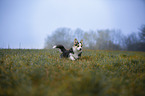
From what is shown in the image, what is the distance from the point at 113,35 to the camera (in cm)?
4422

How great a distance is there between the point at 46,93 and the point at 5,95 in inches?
37.7

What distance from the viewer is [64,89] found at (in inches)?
71.1

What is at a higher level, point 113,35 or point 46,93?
point 113,35

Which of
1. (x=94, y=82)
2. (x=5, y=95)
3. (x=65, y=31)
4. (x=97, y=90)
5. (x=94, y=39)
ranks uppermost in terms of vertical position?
(x=65, y=31)

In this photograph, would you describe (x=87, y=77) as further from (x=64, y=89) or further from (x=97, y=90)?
(x=64, y=89)

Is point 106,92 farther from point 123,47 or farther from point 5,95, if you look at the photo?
point 123,47

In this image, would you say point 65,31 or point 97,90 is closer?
point 97,90

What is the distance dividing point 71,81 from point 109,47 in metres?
42.6

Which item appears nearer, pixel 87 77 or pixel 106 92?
pixel 106 92

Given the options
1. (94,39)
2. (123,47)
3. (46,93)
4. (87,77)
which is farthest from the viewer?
(123,47)

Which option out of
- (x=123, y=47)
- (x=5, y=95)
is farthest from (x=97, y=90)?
(x=123, y=47)

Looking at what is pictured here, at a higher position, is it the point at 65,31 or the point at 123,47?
the point at 65,31

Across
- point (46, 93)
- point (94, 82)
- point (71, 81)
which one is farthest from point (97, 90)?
point (46, 93)

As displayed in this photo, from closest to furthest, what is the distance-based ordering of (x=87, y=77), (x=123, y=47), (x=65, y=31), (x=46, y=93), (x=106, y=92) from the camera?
(x=46, y=93) → (x=106, y=92) → (x=87, y=77) → (x=65, y=31) → (x=123, y=47)
